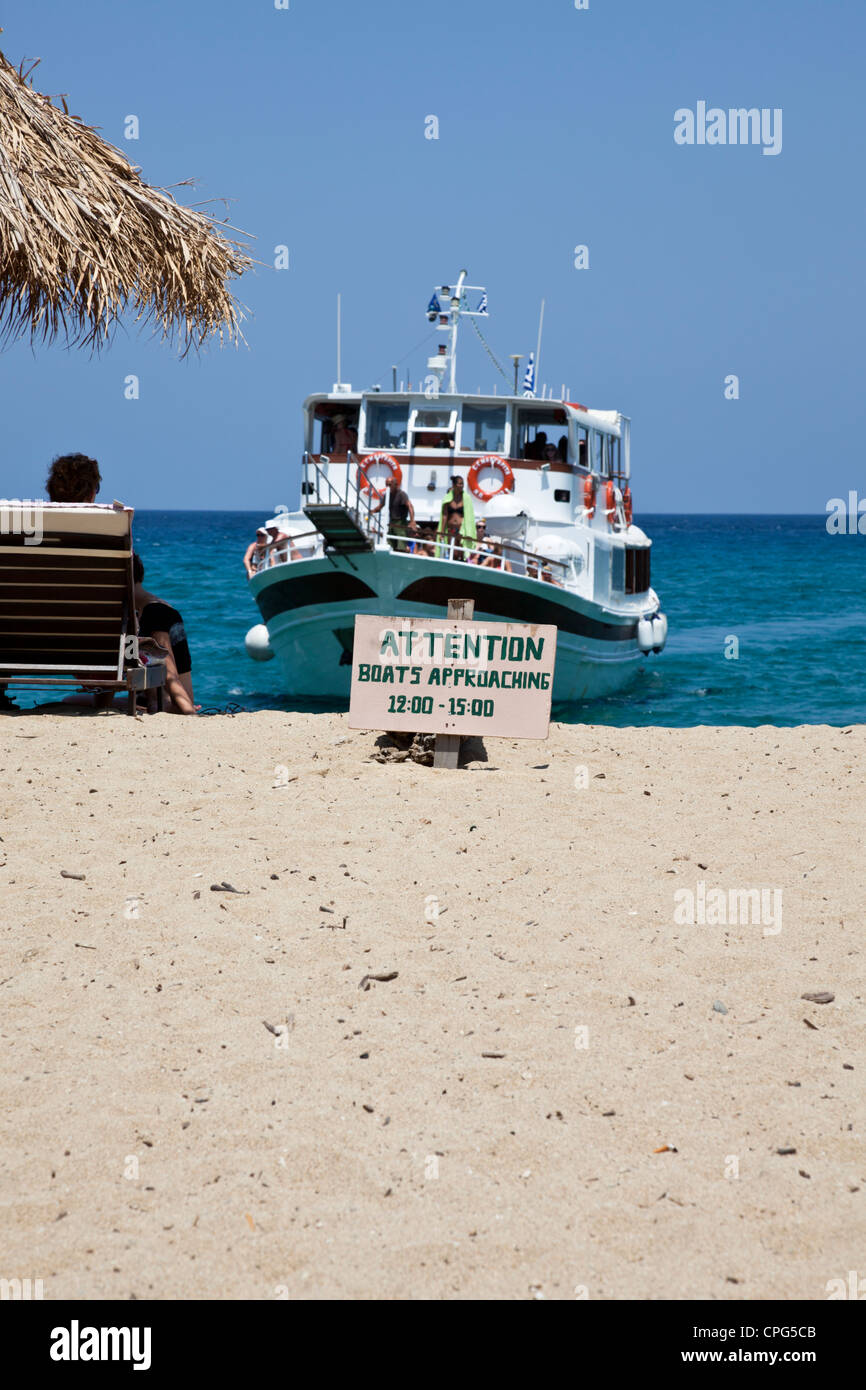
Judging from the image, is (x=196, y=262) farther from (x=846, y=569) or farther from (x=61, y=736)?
(x=846, y=569)

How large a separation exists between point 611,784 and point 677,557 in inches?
2896

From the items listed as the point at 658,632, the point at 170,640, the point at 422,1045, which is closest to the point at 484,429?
the point at 658,632

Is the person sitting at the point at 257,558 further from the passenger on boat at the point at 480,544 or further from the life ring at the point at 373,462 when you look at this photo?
the passenger on boat at the point at 480,544

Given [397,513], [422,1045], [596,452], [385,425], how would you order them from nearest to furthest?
[422,1045]
[397,513]
[385,425]
[596,452]

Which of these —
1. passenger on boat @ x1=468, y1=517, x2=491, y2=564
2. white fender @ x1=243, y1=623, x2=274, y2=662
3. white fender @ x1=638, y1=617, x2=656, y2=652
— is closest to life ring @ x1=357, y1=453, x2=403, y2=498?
passenger on boat @ x1=468, y1=517, x2=491, y2=564

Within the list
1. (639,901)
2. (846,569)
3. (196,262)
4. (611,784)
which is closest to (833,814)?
(611,784)

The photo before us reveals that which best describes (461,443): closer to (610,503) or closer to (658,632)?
(610,503)

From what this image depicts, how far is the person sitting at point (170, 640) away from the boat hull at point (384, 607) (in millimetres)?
4075

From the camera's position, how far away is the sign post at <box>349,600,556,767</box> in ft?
21.8

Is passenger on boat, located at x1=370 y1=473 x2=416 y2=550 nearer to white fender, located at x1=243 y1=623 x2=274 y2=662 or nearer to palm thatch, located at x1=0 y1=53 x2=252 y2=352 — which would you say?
white fender, located at x1=243 y1=623 x2=274 y2=662

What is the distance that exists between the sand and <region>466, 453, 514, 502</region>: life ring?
9.48 meters

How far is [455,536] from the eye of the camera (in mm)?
13219

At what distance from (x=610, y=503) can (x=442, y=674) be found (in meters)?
11.1

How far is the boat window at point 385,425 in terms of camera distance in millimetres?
16047
